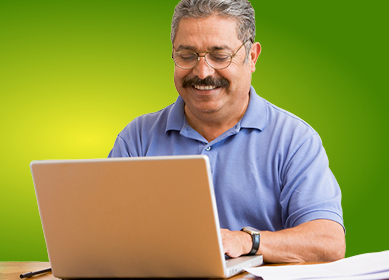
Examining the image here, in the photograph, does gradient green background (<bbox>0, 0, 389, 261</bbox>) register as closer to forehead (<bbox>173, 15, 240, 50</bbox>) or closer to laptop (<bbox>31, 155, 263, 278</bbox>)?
forehead (<bbox>173, 15, 240, 50</bbox>)

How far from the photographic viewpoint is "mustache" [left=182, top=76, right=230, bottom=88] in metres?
1.96

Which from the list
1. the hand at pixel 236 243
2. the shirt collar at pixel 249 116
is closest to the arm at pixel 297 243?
the hand at pixel 236 243

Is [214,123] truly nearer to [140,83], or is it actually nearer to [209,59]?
[209,59]

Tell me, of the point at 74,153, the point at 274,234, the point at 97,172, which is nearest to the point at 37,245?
the point at 74,153

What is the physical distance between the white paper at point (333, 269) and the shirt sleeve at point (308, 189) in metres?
0.38

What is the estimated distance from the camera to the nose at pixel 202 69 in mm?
1940

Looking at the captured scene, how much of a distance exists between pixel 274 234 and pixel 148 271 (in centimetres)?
44

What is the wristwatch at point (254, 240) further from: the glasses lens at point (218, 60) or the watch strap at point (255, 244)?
the glasses lens at point (218, 60)

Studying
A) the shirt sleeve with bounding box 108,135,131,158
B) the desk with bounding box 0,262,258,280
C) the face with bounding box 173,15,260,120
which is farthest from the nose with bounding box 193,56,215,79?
the desk with bounding box 0,262,258,280

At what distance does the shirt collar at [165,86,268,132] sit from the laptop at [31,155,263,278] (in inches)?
30.3

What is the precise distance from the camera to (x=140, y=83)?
10.5ft

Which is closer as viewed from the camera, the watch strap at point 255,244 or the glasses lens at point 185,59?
the watch strap at point 255,244

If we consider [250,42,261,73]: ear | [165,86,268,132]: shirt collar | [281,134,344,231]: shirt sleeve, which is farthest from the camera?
[250,42,261,73]: ear

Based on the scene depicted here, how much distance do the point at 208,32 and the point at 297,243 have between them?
761mm
